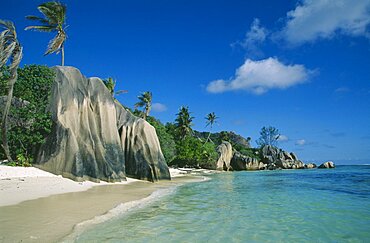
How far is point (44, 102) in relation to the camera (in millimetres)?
20750

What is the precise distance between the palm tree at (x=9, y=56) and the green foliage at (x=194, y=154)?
136 ft

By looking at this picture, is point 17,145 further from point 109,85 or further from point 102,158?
point 109,85

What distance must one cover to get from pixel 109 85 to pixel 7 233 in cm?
4066

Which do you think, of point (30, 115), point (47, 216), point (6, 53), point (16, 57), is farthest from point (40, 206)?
point (16, 57)

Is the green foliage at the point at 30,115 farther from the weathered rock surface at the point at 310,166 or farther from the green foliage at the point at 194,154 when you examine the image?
the weathered rock surface at the point at 310,166

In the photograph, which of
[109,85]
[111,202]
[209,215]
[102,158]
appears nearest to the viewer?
[209,215]

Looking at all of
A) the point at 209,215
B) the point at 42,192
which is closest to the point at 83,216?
the point at 209,215

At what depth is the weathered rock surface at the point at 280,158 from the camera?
79250mm

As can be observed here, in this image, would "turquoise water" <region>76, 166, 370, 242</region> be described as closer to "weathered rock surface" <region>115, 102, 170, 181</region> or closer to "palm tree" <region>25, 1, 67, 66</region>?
"weathered rock surface" <region>115, 102, 170, 181</region>

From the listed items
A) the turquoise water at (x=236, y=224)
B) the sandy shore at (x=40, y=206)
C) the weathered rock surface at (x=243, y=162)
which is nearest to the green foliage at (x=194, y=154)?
the weathered rock surface at (x=243, y=162)

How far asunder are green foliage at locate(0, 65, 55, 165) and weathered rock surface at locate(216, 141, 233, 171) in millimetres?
48303

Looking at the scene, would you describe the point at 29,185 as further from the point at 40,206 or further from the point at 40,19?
the point at 40,19

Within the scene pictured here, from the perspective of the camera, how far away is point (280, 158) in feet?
263

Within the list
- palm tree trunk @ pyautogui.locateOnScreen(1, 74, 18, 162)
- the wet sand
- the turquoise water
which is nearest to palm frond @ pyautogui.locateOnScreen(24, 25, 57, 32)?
palm tree trunk @ pyautogui.locateOnScreen(1, 74, 18, 162)
